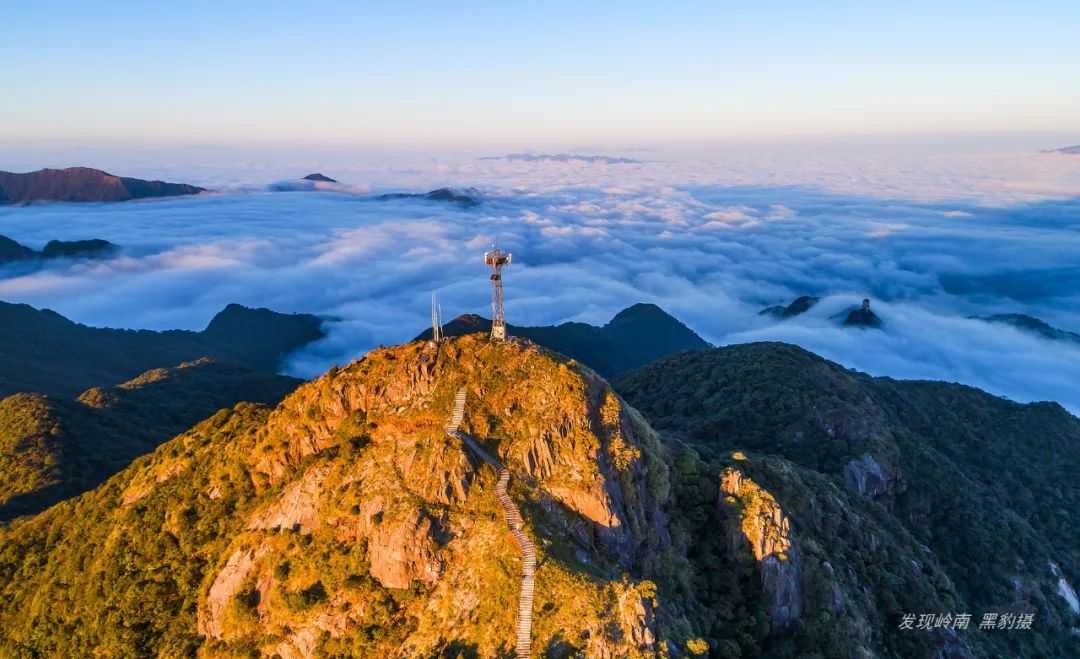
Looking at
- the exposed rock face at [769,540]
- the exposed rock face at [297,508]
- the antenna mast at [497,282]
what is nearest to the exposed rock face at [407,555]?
the exposed rock face at [297,508]

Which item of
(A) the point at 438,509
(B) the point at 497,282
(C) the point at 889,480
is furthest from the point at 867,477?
(A) the point at 438,509

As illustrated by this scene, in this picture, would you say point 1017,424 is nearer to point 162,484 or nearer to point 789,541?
point 789,541

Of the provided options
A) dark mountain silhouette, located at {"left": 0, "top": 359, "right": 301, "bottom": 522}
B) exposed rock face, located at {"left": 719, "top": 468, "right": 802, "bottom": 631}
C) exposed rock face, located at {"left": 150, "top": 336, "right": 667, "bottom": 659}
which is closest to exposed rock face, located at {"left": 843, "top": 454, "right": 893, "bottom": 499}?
exposed rock face, located at {"left": 719, "top": 468, "right": 802, "bottom": 631}

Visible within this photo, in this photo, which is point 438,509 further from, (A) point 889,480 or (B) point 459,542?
(A) point 889,480

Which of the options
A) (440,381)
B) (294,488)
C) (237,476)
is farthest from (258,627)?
(440,381)

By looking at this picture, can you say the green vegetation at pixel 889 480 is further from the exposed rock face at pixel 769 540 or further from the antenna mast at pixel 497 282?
the antenna mast at pixel 497 282

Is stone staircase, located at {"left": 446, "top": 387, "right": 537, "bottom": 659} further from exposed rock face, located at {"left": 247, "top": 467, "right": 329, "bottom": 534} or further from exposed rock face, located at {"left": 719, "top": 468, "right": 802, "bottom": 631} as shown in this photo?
exposed rock face, located at {"left": 719, "top": 468, "right": 802, "bottom": 631}
